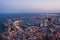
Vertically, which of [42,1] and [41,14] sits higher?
[42,1]

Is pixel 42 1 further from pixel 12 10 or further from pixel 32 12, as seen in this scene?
pixel 12 10

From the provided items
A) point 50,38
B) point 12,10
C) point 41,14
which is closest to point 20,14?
point 12,10

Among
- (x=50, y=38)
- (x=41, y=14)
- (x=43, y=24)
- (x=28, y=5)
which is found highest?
(x=28, y=5)

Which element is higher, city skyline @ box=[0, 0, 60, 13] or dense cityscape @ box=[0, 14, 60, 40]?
city skyline @ box=[0, 0, 60, 13]

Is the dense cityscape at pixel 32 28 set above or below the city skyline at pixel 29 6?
below

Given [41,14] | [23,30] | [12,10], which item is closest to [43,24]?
[41,14]

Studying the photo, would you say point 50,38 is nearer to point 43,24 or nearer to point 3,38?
point 43,24

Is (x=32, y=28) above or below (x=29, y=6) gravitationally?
below
